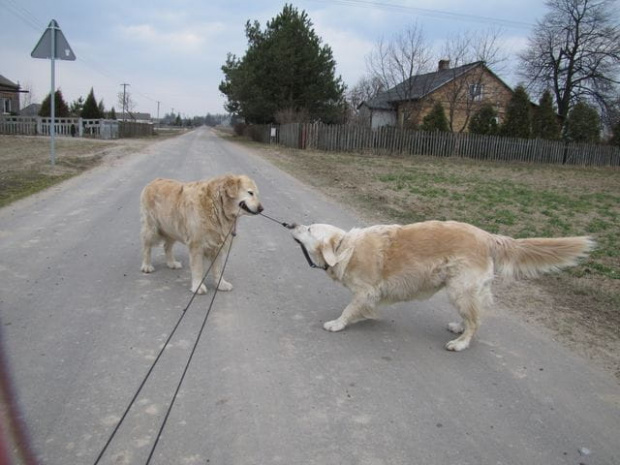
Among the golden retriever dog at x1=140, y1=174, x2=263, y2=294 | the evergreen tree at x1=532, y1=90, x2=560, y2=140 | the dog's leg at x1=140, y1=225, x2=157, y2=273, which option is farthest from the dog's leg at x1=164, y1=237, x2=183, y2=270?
the evergreen tree at x1=532, y1=90, x2=560, y2=140

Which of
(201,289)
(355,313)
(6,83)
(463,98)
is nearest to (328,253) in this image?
(355,313)

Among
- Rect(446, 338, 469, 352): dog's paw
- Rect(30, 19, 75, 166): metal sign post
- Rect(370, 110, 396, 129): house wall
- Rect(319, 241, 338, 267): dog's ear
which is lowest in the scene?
Rect(446, 338, 469, 352): dog's paw

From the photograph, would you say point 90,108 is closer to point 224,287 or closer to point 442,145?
point 442,145

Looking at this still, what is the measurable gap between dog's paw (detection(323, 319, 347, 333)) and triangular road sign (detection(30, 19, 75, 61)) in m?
13.8

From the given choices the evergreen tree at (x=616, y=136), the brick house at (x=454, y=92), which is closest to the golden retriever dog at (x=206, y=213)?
the brick house at (x=454, y=92)

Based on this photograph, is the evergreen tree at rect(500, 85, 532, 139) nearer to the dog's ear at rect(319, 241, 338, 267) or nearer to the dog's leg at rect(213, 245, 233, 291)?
the dog's leg at rect(213, 245, 233, 291)

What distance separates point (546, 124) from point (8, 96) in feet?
196

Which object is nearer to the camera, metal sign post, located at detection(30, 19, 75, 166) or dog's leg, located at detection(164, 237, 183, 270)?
dog's leg, located at detection(164, 237, 183, 270)

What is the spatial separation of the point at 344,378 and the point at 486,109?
3757 centimetres

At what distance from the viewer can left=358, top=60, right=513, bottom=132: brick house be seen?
40031 mm

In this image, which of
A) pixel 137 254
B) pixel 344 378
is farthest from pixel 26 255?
pixel 344 378

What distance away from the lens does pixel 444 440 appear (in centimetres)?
309

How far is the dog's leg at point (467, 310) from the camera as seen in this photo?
172 inches

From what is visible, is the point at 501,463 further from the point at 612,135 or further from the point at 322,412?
the point at 612,135
